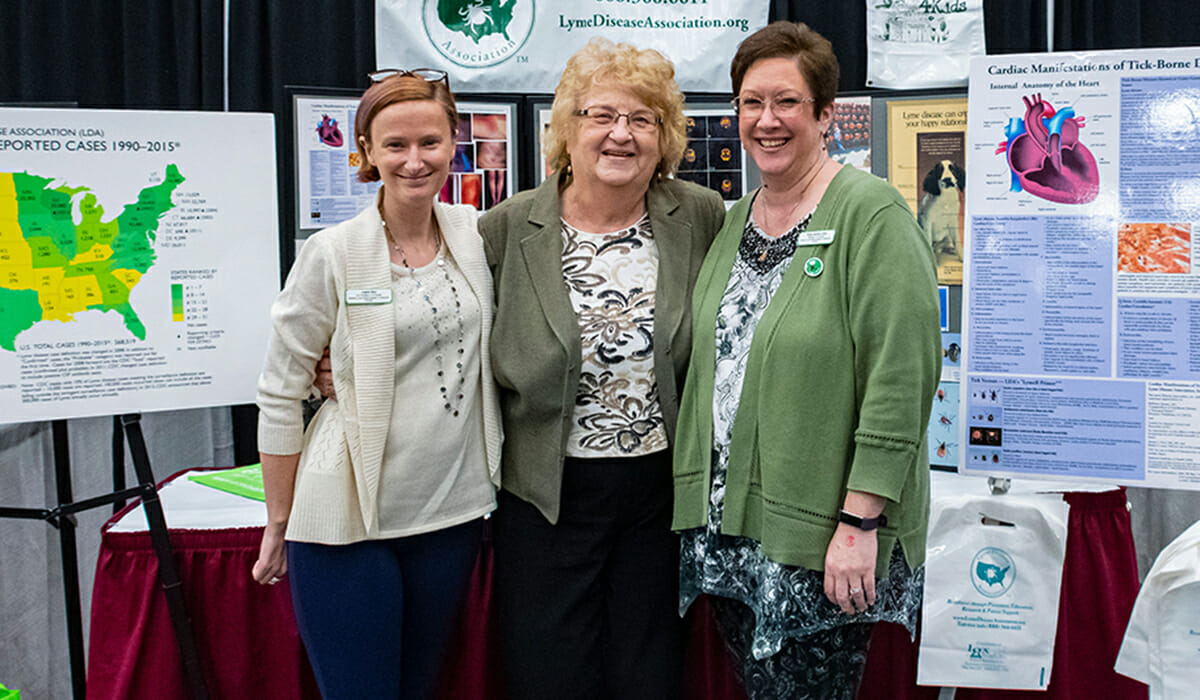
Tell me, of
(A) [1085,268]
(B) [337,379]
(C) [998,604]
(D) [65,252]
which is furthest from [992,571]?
(D) [65,252]

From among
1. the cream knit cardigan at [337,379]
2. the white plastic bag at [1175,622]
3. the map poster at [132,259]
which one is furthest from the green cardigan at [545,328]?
the white plastic bag at [1175,622]

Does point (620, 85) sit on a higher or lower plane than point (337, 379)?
higher

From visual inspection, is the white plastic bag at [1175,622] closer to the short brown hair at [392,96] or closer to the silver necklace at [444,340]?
the silver necklace at [444,340]

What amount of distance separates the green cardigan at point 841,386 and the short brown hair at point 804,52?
0.50ft

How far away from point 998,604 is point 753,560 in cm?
76

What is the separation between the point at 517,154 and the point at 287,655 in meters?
1.86

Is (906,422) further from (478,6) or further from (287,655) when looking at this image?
(478,6)

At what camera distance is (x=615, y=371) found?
59.2 inches

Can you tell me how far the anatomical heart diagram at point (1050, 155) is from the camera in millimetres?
1785

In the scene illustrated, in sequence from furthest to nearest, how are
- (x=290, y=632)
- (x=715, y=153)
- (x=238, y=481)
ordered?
(x=715, y=153) < (x=238, y=481) < (x=290, y=632)

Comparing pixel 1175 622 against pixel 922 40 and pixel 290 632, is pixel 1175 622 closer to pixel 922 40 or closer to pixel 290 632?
pixel 290 632

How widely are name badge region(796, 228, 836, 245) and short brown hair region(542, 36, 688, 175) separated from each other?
1.36ft

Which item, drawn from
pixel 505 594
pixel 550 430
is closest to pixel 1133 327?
pixel 550 430

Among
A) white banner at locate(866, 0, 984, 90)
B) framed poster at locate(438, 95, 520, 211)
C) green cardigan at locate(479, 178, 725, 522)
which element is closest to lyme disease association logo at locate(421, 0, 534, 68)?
framed poster at locate(438, 95, 520, 211)
